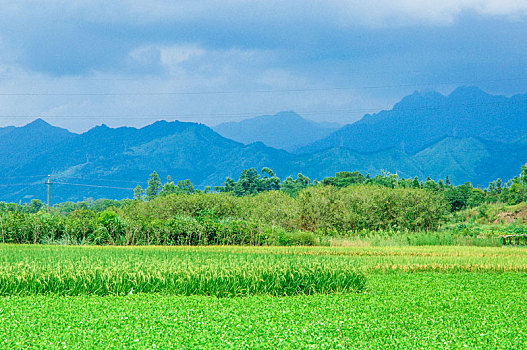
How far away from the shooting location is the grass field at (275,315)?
629cm

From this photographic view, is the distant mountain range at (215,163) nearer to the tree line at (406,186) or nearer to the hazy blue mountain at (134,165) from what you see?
the hazy blue mountain at (134,165)

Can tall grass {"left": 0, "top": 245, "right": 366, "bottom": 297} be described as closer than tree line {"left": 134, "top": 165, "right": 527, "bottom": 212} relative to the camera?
Yes

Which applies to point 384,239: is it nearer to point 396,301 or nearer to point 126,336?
point 396,301

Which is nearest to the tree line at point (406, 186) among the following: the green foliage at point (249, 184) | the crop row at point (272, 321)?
the green foliage at point (249, 184)

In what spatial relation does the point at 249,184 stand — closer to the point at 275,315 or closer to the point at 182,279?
the point at 182,279

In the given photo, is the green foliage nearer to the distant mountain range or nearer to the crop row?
the crop row

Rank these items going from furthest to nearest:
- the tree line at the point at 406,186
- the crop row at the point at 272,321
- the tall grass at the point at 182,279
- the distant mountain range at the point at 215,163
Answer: the distant mountain range at the point at 215,163, the tree line at the point at 406,186, the tall grass at the point at 182,279, the crop row at the point at 272,321

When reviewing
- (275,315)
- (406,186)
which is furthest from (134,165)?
(275,315)

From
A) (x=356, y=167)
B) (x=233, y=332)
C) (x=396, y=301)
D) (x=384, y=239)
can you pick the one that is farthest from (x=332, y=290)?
(x=356, y=167)

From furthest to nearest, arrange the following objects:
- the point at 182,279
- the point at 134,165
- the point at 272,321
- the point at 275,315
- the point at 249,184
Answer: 1. the point at 134,165
2. the point at 249,184
3. the point at 182,279
4. the point at 275,315
5. the point at 272,321

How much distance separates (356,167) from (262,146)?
3831cm

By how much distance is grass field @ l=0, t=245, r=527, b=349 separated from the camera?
6.29 meters

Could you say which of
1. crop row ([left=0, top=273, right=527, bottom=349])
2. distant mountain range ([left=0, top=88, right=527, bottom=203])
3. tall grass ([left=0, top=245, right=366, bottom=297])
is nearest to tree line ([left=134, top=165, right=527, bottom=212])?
tall grass ([left=0, top=245, right=366, bottom=297])

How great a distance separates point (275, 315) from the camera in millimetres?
7527
